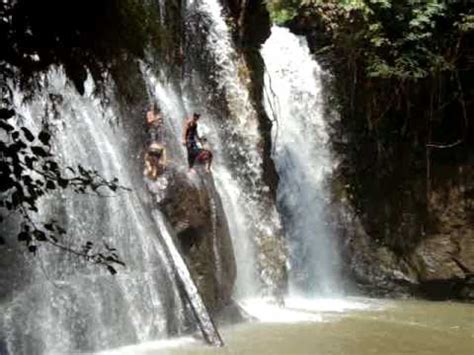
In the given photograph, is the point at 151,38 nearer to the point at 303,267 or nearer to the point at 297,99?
the point at 303,267

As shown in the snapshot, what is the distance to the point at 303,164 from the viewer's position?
608 inches

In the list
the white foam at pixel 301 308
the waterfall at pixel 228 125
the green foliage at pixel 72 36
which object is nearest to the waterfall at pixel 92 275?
the white foam at pixel 301 308

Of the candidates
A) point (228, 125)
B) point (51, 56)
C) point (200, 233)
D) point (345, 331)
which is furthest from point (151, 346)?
point (51, 56)

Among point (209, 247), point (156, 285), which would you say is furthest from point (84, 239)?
point (209, 247)

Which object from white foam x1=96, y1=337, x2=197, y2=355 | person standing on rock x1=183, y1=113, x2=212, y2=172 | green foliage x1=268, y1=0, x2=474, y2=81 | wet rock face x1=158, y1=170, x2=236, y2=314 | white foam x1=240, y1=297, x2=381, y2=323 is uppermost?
green foliage x1=268, y1=0, x2=474, y2=81

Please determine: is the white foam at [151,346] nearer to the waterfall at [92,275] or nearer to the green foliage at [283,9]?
the waterfall at [92,275]

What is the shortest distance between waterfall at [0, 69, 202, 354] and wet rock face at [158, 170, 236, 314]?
1.39 ft

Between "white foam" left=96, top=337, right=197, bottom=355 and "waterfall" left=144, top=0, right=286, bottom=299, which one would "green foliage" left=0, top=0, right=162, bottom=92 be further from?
"waterfall" left=144, top=0, right=286, bottom=299

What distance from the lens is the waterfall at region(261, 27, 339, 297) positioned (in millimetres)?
14570

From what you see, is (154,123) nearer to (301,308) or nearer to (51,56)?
(301,308)

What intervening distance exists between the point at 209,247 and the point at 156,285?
4.12 ft

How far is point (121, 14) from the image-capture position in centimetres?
369

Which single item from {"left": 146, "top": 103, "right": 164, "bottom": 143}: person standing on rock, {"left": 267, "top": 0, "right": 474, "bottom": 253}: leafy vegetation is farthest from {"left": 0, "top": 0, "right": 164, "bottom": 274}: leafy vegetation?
{"left": 267, "top": 0, "right": 474, "bottom": 253}: leafy vegetation

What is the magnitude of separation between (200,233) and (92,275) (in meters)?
2.05
